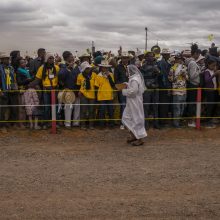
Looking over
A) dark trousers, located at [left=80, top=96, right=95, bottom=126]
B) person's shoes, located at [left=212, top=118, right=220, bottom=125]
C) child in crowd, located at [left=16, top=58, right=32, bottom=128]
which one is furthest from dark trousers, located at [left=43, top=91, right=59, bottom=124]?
person's shoes, located at [left=212, top=118, right=220, bottom=125]

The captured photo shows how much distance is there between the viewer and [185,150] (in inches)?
428

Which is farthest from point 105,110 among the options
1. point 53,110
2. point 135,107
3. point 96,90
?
point 135,107

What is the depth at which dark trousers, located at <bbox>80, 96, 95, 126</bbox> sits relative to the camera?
503 inches

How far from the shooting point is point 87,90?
498 inches

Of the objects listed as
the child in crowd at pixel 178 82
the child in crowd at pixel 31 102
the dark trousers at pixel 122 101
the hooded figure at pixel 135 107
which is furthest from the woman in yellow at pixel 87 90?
the child in crowd at pixel 178 82

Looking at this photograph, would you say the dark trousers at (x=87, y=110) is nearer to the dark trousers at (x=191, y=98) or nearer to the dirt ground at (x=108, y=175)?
the dirt ground at (x=108, y=175)

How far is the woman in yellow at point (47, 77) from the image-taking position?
1240cm

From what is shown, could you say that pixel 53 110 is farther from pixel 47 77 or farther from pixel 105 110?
pixel 105 110

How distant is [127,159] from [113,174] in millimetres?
1306

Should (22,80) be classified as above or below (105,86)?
above

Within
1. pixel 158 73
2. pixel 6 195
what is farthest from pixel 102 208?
pixel 158 73

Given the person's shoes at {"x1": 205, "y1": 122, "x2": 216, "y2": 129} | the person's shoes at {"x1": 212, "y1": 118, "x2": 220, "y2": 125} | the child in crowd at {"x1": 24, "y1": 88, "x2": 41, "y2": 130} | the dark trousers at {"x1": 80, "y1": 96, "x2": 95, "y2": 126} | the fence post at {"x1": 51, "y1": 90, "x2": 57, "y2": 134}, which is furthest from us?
the person's shoes at {"x1": 212, "y1": 118, "x2": 220, "y2": 125}

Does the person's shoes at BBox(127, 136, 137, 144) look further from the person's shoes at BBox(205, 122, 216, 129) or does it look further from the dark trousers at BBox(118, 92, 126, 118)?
the person's shoes at BBox(205, 122, 216, 129)

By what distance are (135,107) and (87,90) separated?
1.97 m
